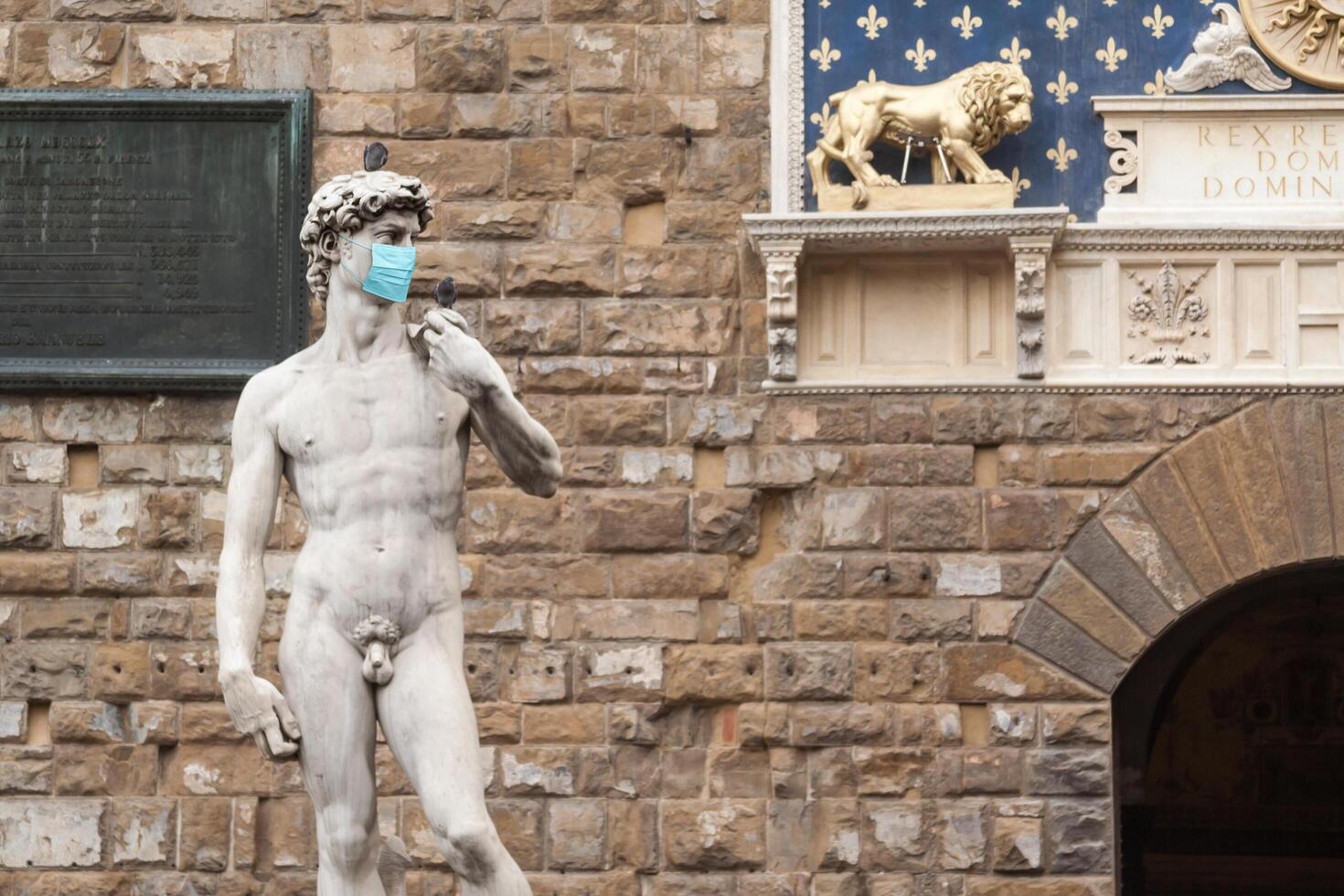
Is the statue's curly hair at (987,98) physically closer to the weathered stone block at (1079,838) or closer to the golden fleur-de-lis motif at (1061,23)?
the golden fleur-de-lis motif at (1061,23)

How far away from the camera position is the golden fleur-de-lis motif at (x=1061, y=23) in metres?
11.6

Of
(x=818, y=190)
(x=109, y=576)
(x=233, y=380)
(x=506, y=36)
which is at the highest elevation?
(x=506, y=36)

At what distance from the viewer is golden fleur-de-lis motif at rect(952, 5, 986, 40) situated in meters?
11.6

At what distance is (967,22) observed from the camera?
458 inches

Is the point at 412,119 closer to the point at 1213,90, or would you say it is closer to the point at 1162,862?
the point at 1213,90

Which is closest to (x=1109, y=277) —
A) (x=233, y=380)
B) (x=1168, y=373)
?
(x=1168, y=373)

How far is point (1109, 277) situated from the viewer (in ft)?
37.4

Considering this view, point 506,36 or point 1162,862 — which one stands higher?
point 506,36

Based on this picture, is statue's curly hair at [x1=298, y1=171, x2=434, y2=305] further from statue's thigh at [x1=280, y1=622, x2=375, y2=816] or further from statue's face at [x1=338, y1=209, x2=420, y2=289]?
statue's thigh at [x1=280, y1=622, x2=375, y2=816]

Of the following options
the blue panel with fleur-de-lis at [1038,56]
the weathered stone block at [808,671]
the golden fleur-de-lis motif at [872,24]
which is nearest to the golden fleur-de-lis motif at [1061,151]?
the blue panel with fleur-de-lis at [1038,56]

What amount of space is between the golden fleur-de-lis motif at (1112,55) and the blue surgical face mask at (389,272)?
14.8 feet

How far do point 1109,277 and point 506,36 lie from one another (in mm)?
2908

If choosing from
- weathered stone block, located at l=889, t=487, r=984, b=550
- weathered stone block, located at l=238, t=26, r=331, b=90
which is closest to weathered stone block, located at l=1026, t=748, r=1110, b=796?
weathered stone block, located at l=889, t=487, r=984, b=550

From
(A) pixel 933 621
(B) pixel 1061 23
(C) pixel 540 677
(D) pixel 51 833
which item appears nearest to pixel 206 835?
(D) pixel 51 833
